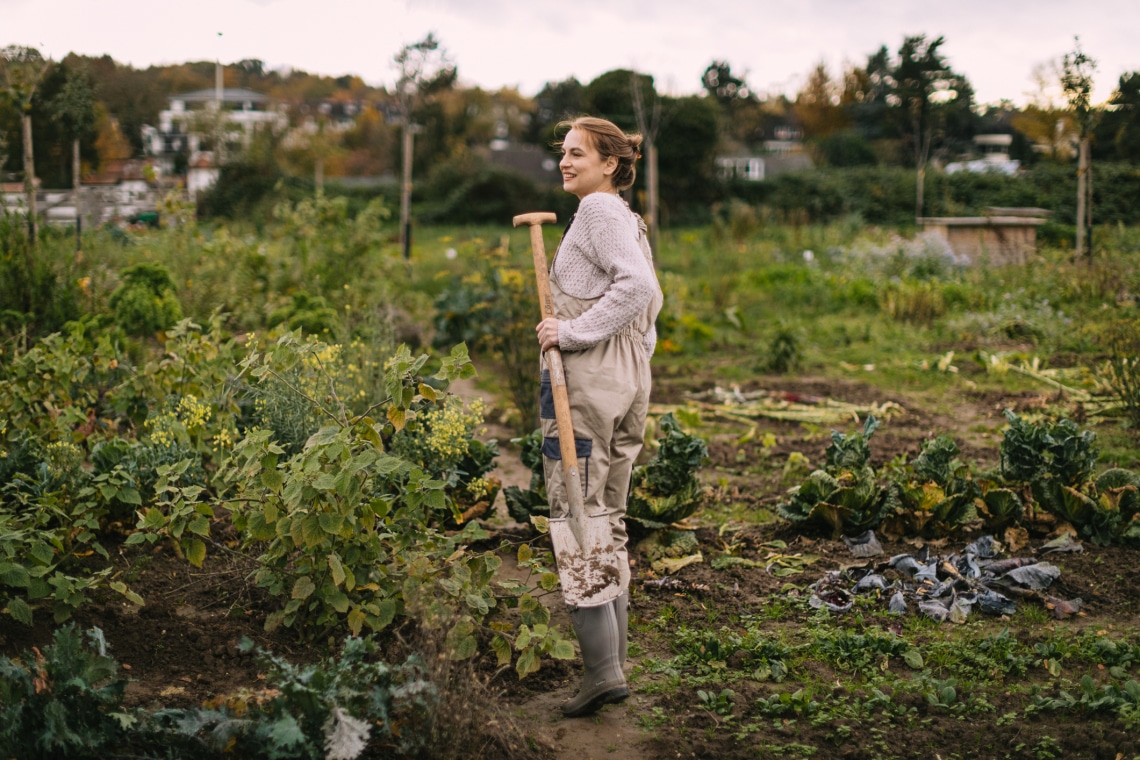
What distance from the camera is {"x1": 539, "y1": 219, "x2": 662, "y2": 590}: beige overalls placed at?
294cm

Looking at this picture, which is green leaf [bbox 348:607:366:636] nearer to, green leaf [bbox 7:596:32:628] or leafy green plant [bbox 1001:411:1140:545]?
green leaf [bbox 7:596:32:628]

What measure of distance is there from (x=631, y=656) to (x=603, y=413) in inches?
40.3

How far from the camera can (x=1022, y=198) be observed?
2548 cm

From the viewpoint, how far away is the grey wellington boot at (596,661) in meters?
2.94

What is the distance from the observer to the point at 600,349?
297cm

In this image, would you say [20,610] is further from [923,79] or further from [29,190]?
[923,79]

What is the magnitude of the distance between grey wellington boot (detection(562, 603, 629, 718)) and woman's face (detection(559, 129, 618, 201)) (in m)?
1.36

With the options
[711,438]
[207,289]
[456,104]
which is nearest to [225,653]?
[711,438]

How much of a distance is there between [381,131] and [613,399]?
4710 cm

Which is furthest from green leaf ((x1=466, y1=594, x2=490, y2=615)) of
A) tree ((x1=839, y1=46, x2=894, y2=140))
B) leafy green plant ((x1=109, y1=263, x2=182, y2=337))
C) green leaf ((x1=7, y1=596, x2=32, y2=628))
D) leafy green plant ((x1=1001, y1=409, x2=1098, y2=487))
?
tree ((x1=839, y1=46, x2=894, y2=140))

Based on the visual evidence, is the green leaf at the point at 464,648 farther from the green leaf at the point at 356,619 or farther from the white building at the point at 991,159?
the white building at the point at 991,159

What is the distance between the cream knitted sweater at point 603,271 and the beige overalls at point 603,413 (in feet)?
0.17

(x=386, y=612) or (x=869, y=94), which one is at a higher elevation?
(x=869, y=94)

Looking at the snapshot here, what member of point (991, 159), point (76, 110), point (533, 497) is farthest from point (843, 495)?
point (991, 159)
